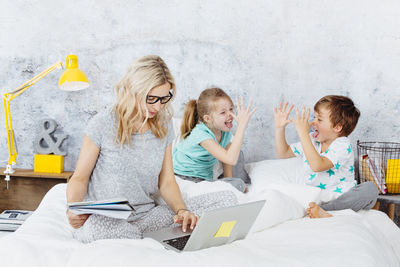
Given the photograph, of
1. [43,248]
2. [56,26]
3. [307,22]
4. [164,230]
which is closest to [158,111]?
[164,230]

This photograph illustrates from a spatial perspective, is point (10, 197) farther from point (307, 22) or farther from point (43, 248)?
point (307, 22)

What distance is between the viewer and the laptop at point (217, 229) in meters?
1.07

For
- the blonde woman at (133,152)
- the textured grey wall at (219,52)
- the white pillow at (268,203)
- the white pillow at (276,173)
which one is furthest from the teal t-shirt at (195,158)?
the blonde woman at (133,152)

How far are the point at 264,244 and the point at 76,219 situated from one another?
1.93ft

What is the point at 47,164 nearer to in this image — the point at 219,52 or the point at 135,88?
the point at 219,52

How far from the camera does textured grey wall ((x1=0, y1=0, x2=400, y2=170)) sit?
8.36 feet

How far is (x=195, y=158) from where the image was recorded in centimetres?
225

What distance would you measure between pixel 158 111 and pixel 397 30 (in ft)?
5.83

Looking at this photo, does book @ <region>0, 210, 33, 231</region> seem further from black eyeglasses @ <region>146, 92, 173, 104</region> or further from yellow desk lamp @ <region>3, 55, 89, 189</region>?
black eyeglasses @ <region>146, 92, 173, 104</region>

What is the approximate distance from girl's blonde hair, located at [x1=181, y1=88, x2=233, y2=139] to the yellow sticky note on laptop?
115 centimetres

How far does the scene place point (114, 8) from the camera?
9.09ft

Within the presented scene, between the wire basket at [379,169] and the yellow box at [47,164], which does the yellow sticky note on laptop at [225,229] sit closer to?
the wire basket at [379,169]

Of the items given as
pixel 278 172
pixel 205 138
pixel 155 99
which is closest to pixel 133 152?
pixel 155 99

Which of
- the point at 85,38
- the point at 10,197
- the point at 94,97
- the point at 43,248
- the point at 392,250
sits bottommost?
the point at 10,197
